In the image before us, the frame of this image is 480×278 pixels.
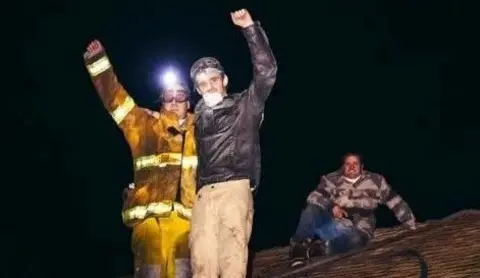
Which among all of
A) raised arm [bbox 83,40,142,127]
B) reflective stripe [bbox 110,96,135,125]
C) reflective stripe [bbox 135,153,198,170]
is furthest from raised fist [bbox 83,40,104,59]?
reflective stripe [bbox 135,153,198,170]

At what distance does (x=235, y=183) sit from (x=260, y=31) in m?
1.06

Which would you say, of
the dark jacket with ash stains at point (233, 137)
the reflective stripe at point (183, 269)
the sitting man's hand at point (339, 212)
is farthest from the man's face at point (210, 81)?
the sitting man's hand at point (339, 212)

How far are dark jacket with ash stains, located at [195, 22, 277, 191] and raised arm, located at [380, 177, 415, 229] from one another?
366 cm

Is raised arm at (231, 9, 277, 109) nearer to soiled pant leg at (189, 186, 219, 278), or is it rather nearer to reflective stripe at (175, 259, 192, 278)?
soiled pant leg at (189, 186, 219, 278)

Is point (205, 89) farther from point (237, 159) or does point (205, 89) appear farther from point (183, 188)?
point (183, 188)

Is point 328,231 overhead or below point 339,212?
below

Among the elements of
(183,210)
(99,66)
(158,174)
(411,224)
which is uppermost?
(99,66)

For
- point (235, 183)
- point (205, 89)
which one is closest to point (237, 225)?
point (235, 183)

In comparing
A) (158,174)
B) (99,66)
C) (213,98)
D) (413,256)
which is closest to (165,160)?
(158,174)

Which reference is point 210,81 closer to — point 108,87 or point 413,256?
point 108,87

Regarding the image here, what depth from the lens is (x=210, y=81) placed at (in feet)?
24.7

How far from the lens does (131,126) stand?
8852 millimetres

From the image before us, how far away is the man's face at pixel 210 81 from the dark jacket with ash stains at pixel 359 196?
411 cm

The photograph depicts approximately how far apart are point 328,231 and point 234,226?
433 cm
